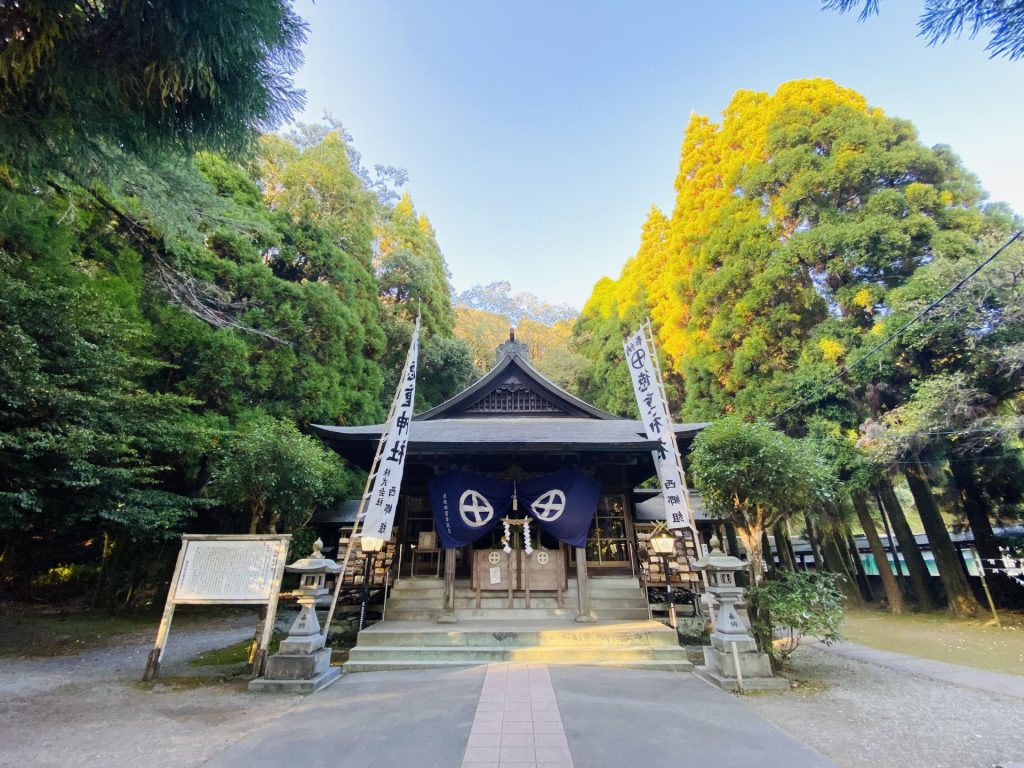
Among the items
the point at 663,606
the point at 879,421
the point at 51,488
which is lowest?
the point at 663,606

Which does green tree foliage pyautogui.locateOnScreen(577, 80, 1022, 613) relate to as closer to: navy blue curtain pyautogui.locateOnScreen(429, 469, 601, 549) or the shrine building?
the shrine building

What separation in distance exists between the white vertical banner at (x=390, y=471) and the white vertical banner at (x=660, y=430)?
4.17 m

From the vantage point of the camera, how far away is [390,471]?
738 centimetres

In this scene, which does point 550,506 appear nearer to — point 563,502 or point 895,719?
point 563,502

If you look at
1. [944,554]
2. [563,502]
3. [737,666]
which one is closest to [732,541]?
[944,554]

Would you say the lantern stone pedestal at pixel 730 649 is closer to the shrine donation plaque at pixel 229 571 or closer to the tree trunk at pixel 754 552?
the tree trunk at pixel 754 552

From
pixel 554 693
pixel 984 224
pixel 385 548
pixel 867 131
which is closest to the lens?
pixel 554 693

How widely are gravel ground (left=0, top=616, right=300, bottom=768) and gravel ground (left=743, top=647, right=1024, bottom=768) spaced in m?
5.18

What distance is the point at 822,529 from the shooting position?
13477 millimetres

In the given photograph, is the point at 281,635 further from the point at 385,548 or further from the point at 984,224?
the point at 984,224

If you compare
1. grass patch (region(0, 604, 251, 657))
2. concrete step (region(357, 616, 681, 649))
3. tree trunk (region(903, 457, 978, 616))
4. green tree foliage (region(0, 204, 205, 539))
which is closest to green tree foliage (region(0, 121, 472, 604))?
green tree foliage (region(0, 204, 205, 539))

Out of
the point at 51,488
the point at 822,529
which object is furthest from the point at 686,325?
the point at 51,488

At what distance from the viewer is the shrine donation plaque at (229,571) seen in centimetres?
558

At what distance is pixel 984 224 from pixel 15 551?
80.5 feet
